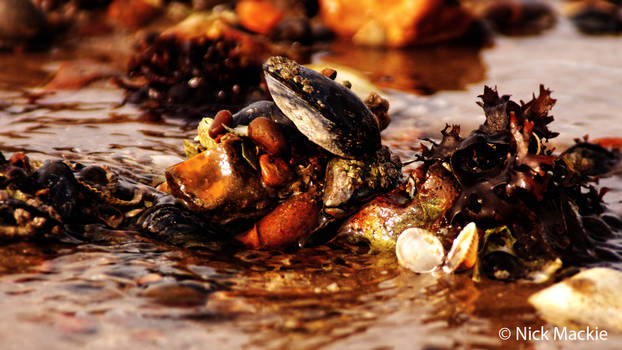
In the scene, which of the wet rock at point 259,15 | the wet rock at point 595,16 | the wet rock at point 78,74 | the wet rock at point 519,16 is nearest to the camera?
the wet rock at point 78,74

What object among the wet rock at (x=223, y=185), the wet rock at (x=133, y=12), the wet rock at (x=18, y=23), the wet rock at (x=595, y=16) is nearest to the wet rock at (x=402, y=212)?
the wet rock at (x=223, y=185)

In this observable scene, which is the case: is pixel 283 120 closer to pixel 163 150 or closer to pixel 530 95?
pixel 163 150

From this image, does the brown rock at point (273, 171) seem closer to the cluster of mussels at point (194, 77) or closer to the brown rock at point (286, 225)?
the brown rock at point (286, 225)

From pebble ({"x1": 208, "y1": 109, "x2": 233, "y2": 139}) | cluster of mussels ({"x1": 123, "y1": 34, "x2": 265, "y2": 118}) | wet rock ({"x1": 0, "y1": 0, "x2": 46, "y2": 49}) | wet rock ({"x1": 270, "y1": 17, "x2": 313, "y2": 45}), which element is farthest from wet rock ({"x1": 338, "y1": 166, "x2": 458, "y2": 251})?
wet rock ({"x1": 0, "y1": 0, "x2": 46, "y2": 49})

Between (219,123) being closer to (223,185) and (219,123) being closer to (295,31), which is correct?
(223,185)

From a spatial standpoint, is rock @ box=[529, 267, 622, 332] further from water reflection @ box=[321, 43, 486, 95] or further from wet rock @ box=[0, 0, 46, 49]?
wet rock @ box=[0, 0, 46, 49]

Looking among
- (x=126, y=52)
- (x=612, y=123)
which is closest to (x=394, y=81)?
(x=612, y=123)
